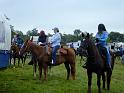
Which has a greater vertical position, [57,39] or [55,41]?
[57,39]

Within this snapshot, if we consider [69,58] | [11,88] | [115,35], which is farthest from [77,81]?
[115,35]

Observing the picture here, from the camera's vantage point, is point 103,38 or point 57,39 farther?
point 57,39

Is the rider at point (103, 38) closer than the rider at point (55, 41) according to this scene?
Yes

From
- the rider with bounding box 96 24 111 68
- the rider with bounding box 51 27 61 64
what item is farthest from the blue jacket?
the rider with bounding box 51 27 61 64

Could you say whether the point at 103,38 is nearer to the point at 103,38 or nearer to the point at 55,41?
the point at 103,38

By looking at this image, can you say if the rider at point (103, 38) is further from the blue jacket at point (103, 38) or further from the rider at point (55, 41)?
the rider at point (55, 41)

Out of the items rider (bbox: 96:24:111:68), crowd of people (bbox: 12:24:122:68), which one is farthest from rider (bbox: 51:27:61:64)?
rider (bbox: 96:24:111:68)

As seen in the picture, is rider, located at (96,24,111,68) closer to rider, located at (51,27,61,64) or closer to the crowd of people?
the crowd of people

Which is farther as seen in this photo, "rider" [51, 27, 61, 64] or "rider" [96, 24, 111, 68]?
"rider" [51, 27, 61, 64]

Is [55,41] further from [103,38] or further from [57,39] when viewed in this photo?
[103,38]

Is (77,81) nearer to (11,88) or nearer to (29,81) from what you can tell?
(29,81)

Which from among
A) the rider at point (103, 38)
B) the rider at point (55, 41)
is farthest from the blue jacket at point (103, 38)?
the rider at point (55, 41)

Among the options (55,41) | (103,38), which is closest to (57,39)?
(55,41)

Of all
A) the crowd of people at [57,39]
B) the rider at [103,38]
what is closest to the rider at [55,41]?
the crowd of people at [57,39]
